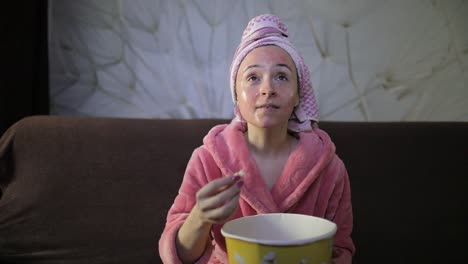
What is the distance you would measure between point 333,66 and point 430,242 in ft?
2.07

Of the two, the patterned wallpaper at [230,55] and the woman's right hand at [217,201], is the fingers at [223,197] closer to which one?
the woman's right hand at [217,201]

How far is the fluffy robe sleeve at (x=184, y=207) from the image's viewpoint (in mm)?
765

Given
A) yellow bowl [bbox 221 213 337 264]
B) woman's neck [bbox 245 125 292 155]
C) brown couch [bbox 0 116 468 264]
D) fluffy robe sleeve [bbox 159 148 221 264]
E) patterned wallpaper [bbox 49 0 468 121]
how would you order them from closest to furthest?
yellow bowl [bbox 221 213 337 264] < fluffy robe sleeve [bbox 159 148 221 264] < woman's neck [bbox 245 125 292 155] < brown couch [bbox 0 116 468 264] < patterned wallpaper [bbox 49 0 468 121]

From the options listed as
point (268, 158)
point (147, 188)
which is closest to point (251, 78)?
point (268, 158)

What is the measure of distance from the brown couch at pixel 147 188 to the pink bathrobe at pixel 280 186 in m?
0.38

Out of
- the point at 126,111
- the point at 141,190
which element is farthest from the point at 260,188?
the point at 126,111

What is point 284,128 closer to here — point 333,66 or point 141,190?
point 141,190

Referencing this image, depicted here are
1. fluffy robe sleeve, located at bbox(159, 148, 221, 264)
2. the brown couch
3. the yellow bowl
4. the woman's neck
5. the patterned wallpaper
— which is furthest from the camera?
the patterned wallpaper

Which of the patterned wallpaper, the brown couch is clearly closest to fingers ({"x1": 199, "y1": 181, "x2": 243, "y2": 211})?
Result: the brown couch

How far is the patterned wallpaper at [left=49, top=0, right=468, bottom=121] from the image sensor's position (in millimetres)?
1496

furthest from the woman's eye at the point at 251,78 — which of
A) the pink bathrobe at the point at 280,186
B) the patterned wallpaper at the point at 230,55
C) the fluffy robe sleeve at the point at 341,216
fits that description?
the patterned wallpaper at the point at 230,55

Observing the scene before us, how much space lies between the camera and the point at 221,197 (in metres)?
0.61

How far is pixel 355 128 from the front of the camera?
4.18ft

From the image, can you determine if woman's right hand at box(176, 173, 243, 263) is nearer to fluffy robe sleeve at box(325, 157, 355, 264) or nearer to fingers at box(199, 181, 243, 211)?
fingers at box(199, 181, 243, 211)
